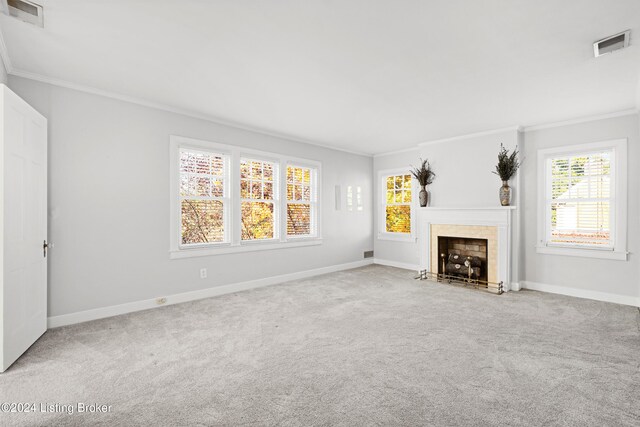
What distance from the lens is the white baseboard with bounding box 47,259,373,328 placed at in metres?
3.28

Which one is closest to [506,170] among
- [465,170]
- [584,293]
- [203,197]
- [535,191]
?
[535,191]

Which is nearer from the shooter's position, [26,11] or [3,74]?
[26,11]

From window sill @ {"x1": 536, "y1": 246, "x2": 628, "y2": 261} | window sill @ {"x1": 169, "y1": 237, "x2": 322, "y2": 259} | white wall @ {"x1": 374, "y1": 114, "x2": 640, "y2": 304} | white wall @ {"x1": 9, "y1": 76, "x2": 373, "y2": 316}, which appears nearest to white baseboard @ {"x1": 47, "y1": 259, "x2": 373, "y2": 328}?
white wall @ {"x1": 9, "y1": 76, "x2": 373, "y2": 316}

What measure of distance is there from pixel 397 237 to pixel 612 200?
344 centimetres

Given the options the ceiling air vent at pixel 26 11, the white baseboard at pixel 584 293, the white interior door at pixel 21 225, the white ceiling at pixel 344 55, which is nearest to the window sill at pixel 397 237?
the white baseboard at pixel 584 293

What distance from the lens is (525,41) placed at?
95.7 inches

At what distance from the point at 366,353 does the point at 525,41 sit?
9.40ft

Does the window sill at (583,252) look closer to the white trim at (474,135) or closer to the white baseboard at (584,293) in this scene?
the white baseboard at (584,293)

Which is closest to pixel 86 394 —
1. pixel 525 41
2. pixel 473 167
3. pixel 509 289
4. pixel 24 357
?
pixel 24 357

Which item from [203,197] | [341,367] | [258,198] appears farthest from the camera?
[258,198]

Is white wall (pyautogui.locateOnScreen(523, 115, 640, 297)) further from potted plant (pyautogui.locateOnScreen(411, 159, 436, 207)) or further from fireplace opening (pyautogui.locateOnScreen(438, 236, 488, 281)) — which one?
potted plant (pyautogui.locateOnScreen(411, 159, 436, 207))

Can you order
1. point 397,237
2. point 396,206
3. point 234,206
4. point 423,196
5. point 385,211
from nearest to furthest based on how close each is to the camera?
point 234,206
point 423,196
point 397,237
point 396,206
point 385,211

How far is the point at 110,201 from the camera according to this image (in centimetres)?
355

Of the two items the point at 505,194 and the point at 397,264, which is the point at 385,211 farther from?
the point at 505,194
